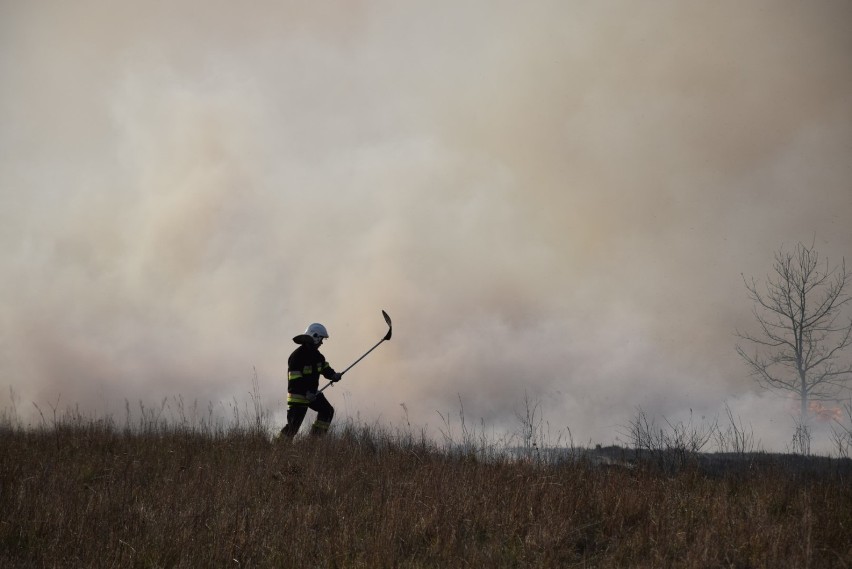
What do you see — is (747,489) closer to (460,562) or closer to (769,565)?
(769,565)

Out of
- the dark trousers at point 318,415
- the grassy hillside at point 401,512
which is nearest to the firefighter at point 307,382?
the dark trousers at point 318,415

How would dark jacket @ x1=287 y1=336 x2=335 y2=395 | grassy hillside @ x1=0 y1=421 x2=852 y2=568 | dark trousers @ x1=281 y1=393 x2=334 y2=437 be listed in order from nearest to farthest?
1. grassy hillside @ x1=0 y1=421 x2=852 y2=568
2. dark trousers @ x1=281 y1=393 x2=334 y2=437
3. dark jacket @ x1=287 y1=336 x2=335 y2=395

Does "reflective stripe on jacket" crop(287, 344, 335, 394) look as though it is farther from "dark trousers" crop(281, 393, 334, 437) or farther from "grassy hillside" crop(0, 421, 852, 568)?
"grassy hillside" crop(0, 421, 852, 568)

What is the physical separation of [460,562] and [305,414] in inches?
269

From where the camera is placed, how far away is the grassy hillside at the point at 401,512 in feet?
18.0

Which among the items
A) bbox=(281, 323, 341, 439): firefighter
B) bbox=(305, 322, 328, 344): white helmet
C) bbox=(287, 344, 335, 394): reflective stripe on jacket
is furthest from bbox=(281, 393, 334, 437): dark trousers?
bbox=(305, 322, 328, 344): white helmet

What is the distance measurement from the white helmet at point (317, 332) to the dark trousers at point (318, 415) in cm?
107

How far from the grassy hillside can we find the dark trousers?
1575 millimetres

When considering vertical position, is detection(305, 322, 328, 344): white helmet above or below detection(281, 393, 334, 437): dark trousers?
above

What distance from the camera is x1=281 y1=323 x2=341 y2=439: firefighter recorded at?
1156 centimetres

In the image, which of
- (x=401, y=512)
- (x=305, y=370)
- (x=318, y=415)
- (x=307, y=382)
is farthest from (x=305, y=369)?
(x=401, y=512)

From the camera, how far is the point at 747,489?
805 centimetres

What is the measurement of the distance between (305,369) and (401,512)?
5799 mm

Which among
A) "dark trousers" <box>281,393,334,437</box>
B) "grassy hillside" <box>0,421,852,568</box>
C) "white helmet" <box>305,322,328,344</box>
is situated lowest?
"grassy hillside" <box>0,421,852,568</box>
